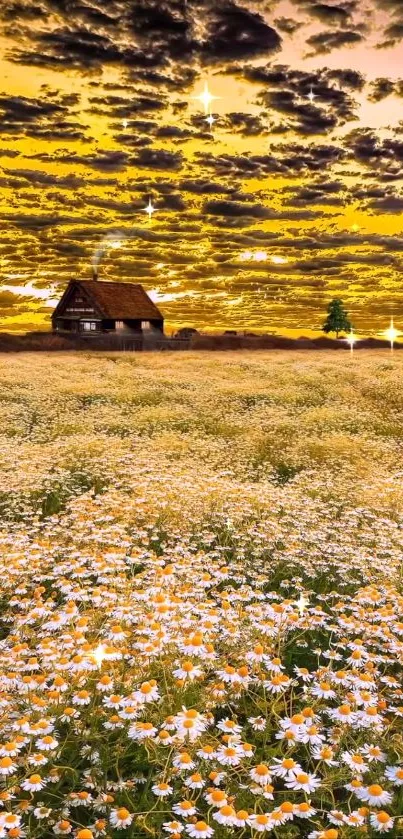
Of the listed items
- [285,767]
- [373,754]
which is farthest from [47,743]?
[373,754]

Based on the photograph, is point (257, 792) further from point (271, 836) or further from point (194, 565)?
point (194, 565)

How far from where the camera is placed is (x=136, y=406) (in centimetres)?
1789

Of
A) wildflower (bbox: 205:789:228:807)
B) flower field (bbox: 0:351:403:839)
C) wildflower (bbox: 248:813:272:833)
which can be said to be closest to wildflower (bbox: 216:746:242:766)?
flower field (bbox: 0:351:403:839)

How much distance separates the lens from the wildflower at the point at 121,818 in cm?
293

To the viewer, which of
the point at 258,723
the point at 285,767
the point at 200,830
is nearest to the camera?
the point at 200,830

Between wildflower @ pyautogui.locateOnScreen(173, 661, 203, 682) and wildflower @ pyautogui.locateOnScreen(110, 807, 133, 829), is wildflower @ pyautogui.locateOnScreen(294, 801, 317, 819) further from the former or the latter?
wildflower @ pyautogui.locateOnScreen(173, 661, 203, 682)

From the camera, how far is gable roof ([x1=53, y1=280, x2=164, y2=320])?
55.4 m

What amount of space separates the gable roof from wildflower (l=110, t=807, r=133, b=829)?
53.0 m

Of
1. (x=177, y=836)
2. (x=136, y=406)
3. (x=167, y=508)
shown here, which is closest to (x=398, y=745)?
(x=177, y=836)

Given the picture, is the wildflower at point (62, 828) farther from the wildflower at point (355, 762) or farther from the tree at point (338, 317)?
the tree at point (338, 317)

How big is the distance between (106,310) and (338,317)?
46557 mm

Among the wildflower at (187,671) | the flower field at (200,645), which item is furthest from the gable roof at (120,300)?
the wildflower at (187,671)

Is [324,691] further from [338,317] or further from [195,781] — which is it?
[338,317]

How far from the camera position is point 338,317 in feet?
300
